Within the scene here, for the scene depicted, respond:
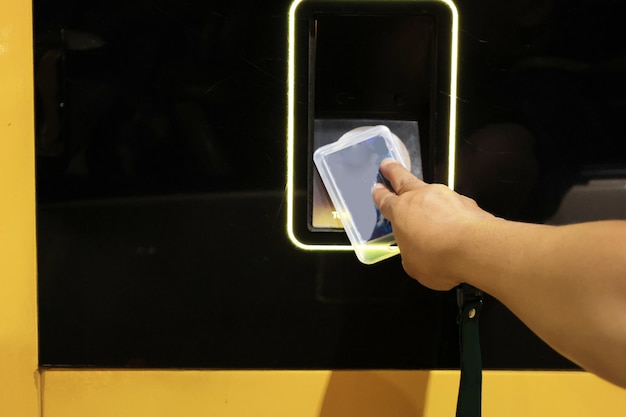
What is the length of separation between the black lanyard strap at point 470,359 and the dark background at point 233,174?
0.05m

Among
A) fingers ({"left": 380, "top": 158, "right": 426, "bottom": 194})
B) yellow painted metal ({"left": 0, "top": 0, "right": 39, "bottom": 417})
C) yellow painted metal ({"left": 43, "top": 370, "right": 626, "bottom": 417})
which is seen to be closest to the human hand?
fingers ({"left": 380, "top": 158, "right": 426, "bottom": 194})

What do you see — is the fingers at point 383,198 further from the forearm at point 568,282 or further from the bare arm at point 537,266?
the forearm at point 568,282

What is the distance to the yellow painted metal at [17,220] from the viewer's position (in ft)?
1.87

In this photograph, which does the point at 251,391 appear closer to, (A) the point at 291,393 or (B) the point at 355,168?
(A) the point at 291,393

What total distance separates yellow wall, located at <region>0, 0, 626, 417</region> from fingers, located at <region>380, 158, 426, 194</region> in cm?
18

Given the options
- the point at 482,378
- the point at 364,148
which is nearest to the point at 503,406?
the point at 482,378

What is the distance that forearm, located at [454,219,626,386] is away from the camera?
349 millimetres

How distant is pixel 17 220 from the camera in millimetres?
583

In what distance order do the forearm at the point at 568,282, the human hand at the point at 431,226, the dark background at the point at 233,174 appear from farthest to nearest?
the dark background at the point at 233,174 < the human hand at the point at 431,226 < the forearm at the point at 568,282

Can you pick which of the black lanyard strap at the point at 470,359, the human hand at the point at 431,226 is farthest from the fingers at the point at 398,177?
the black lanyard strap at the point at 470,359

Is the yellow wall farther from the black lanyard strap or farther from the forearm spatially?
the forearm

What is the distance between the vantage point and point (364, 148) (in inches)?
23.5

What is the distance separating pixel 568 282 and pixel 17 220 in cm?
49

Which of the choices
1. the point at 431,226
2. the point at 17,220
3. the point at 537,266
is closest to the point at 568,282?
the point at 537,266
